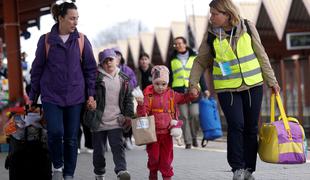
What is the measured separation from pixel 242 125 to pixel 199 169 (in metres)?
2.17

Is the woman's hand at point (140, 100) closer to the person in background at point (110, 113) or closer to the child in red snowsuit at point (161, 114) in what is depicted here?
the child in red snowsuit at point (161, 114)

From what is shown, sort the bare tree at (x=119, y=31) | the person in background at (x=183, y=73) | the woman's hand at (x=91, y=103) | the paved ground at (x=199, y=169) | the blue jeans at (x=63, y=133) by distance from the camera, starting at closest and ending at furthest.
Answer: the blue jeans at (x=63, y=133)
the woman's hand at (x=91, y=103)
the paved ground at (x=199, y=169)
the person in background at (x=183, y=73)
the bare tree at (x=119, y=31)

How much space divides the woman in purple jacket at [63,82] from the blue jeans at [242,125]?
53.7 inches

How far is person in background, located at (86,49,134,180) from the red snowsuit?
456 mm

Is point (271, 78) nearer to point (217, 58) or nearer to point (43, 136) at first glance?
point (217, 58)

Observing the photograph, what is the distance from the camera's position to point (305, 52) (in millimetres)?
26969

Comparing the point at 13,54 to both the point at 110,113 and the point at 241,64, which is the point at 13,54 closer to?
the point at 110,113

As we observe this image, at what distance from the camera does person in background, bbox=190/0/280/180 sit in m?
6.88

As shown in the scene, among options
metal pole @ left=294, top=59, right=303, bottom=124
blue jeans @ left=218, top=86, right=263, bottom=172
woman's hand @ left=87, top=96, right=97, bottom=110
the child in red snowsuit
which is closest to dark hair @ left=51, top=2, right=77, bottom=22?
woman's hand @ left=87, top=96, right=97, bottom=110

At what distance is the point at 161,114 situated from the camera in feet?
23.9

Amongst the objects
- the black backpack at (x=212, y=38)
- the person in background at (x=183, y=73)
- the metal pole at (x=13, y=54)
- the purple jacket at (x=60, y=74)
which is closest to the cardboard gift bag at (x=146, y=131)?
the purple jacket at (x=60, y=74)

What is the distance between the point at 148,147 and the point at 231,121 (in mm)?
941

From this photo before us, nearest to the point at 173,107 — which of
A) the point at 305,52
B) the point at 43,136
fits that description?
the point at 43,136

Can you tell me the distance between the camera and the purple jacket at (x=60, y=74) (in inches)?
279
